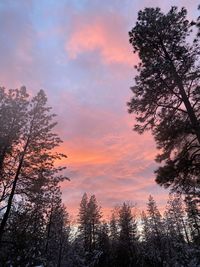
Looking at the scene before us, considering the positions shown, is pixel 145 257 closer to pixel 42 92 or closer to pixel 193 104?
pixel 42 92

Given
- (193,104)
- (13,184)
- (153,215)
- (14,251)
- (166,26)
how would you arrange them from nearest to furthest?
(193,104), (166,26), (13,184), (14,251), (153,215)

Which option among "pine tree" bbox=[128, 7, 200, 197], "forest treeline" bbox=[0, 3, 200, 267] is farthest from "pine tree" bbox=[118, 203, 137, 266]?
"pine tree" bbox=[128, 7, 200, 197]

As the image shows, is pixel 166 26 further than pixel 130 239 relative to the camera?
No

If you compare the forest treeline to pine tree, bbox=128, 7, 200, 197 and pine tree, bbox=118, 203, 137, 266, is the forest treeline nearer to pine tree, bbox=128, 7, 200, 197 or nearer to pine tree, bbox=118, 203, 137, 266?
pine tree, bbox=128, 7, 200, 197

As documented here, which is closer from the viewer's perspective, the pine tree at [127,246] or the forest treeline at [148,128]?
the forest treeline at [148,128]

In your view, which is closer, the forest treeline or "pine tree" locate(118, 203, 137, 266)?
the forest treeline

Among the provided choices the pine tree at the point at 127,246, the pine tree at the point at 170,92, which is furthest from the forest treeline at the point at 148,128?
the pine tree at the point at 127,246

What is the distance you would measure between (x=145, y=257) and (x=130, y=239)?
3.96 meters

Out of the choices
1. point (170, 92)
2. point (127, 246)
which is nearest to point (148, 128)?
point (170, 92)

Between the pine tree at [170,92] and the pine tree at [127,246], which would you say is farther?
the pine tree at [127,246]

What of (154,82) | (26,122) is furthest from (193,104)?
(26,122)

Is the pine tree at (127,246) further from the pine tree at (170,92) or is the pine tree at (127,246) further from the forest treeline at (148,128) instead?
the pine tree at (170,92)

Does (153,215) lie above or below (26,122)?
above

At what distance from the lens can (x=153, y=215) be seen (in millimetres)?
72750
